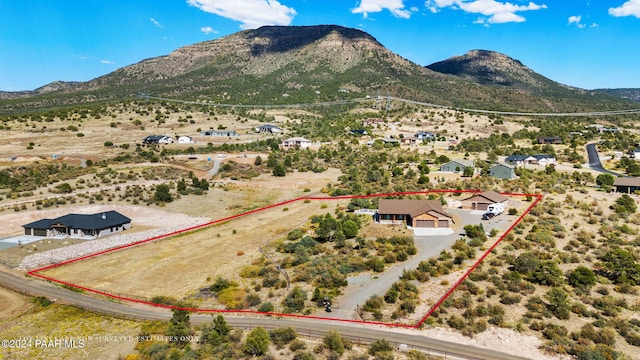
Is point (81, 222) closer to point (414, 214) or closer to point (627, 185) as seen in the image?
point (414, 214)

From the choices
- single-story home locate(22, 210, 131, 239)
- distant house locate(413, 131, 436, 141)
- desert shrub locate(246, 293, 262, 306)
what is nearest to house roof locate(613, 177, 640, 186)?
desert shrub locate(246, 293, 262, 306)

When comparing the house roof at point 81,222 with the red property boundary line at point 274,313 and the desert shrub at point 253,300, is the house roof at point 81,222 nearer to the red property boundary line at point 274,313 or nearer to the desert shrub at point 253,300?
the red property boundary line at point 274,313

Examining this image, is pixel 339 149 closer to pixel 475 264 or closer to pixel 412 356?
pixel 475 264

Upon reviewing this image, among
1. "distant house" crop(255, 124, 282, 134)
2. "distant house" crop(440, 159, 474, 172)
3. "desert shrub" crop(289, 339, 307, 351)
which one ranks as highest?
"distant house" crop(255, 124, 282, 134)

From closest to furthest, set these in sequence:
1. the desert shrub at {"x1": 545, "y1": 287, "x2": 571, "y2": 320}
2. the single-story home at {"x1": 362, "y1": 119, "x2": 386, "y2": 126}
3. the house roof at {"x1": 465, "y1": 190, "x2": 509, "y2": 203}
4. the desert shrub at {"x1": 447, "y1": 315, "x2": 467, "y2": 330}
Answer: the desert shrub at {"x1": 447, "y1": 315, "x2": 467, "y2": 330} < the desert shrub at {"x1": 545, "y1": 287, "x2": 571, "y2": 320} < the house roof at {"x1": 465, "y1": 190, "x2": 509, "y2": 203} < the single-story home at {"x1": 362, "y1": 119, "x2": 386, "y2": 126}

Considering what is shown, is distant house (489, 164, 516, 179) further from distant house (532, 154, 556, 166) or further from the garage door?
the garage door

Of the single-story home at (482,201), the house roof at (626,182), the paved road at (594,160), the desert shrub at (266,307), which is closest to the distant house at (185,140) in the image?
the single-story home at (482,201)

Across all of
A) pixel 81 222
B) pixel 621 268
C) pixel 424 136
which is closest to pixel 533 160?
pixel 424 136
